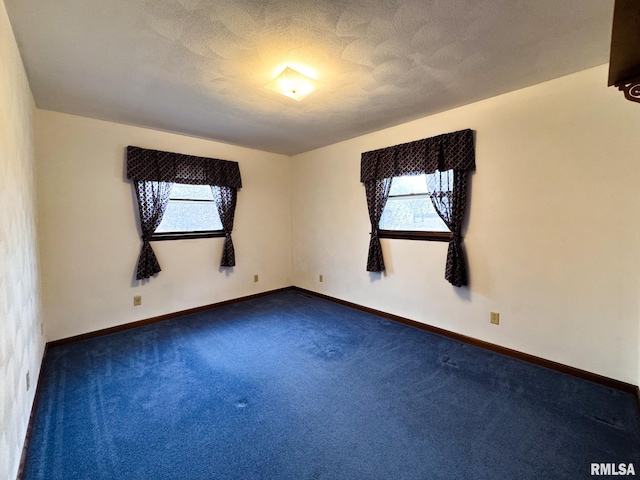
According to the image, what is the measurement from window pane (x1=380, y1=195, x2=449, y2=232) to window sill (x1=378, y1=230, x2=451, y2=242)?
0.14 feet

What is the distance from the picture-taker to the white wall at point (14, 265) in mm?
1308

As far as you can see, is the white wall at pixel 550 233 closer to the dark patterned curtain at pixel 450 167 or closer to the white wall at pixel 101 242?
the dark patterned curtain at pixel 450 167

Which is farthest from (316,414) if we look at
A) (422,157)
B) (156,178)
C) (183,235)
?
(156,178)

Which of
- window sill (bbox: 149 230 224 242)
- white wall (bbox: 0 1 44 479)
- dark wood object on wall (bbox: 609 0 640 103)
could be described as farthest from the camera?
window sill (bbox: 149 230 224 242)

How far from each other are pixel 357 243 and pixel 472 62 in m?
2.44

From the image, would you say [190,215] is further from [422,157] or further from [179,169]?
[422,157]

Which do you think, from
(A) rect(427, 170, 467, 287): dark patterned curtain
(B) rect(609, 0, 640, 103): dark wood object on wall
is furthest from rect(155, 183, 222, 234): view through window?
(B) rect(609, 0, 640, 103): dark wood object on wall

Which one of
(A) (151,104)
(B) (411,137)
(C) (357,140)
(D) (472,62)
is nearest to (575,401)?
(D) (472,62)

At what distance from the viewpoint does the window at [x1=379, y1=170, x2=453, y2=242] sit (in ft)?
10.3

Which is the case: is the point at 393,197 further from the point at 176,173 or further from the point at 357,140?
the point at 176,173

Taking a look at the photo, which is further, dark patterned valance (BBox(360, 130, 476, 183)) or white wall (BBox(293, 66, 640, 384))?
dark patterned valance (BBox(360, 130, 476, 183))

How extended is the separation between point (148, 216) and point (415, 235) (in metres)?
3.24

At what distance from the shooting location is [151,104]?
272 cm
